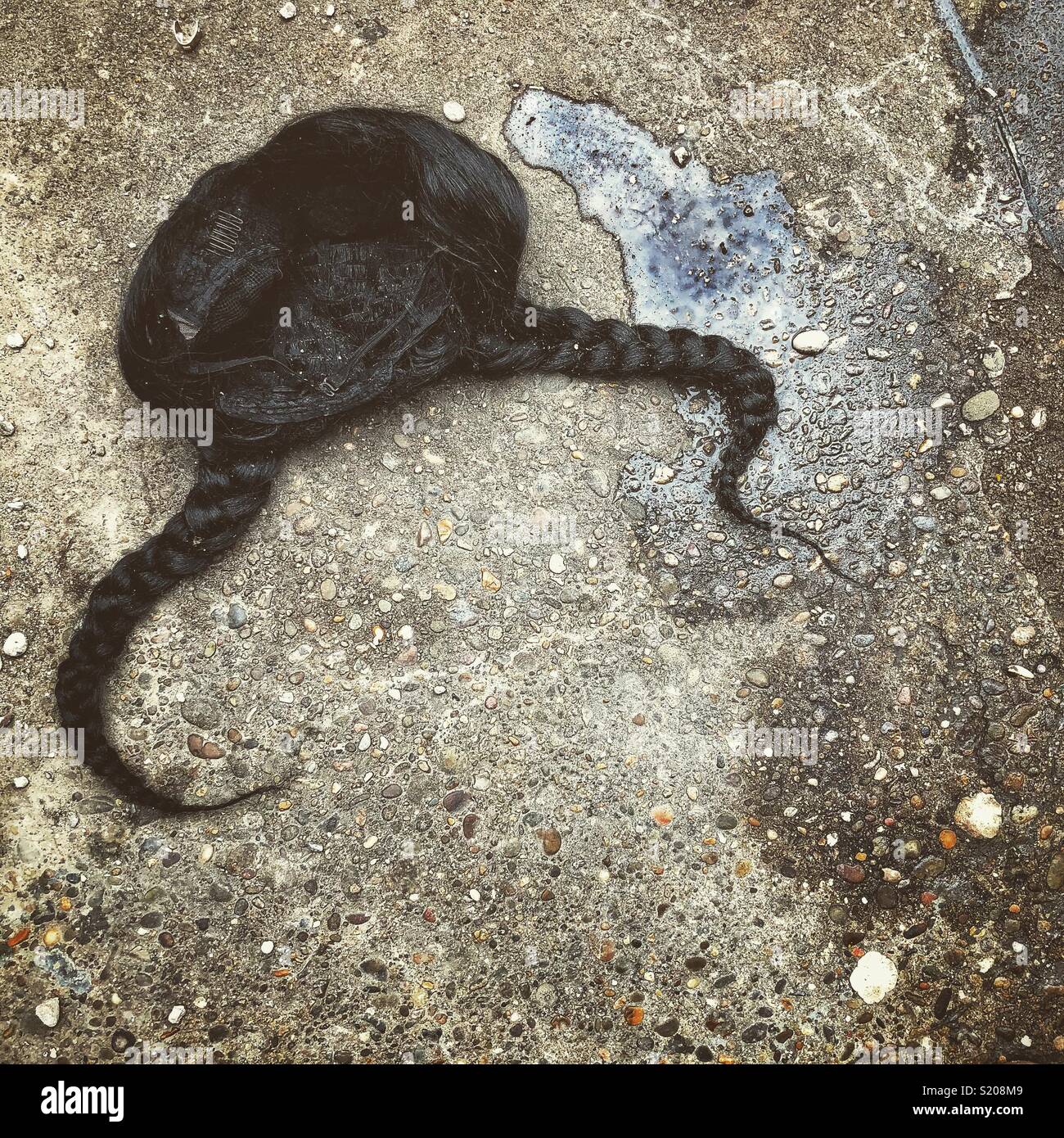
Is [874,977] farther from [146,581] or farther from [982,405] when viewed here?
[146,581]

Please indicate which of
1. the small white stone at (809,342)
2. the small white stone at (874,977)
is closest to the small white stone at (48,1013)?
the small white stone at (874,977)

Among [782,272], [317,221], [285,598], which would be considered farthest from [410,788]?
[782,272]

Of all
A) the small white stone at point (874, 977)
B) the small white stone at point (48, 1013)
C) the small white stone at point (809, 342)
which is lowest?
the small white stone at point (48, 1013)

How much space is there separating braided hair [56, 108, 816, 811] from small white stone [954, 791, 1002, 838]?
159 centimetres

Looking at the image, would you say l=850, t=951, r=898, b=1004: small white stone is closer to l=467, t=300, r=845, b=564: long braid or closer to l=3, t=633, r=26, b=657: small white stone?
l=467, t=300, r=845, b=564: long braid

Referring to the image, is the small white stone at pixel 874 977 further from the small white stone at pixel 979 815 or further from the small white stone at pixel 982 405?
the small white stone at pixel 982 405

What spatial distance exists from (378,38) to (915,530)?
9.13 ft

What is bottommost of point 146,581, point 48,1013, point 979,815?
point 48,1013

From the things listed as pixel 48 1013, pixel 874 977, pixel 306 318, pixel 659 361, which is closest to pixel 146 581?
pixel 306 318

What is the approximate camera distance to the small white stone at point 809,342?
277 cm

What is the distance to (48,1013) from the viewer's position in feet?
8.25

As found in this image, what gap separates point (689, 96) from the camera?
2785 millimetres

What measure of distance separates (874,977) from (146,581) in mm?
3014

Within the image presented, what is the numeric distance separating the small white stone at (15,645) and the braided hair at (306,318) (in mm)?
216
